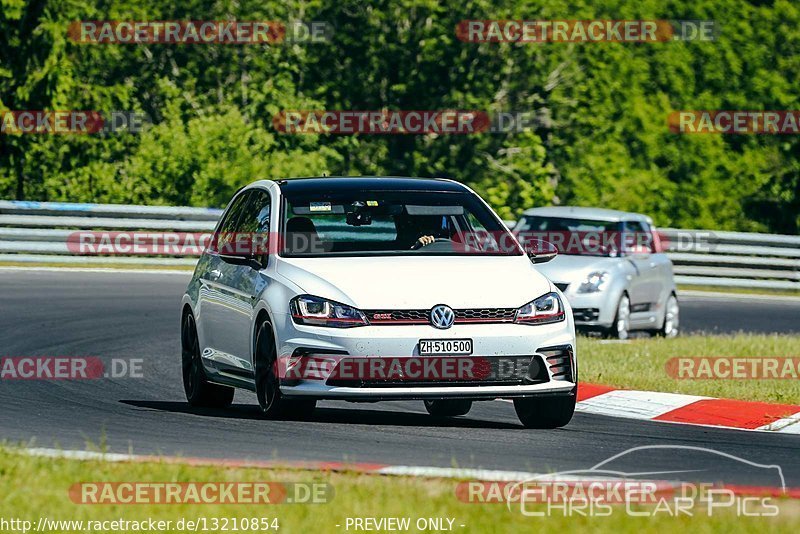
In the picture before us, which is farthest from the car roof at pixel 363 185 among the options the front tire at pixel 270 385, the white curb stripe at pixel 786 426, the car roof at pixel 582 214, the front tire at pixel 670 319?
the front tire at pixel 670 319

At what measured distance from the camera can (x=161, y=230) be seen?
28.7 meters

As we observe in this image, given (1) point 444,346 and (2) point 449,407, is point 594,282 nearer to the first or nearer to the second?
(2) point 449,407

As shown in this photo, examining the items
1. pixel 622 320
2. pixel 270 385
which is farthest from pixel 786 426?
pixel 622 320

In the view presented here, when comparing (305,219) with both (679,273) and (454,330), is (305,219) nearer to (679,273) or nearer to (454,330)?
(454,330)

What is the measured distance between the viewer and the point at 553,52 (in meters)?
45.9

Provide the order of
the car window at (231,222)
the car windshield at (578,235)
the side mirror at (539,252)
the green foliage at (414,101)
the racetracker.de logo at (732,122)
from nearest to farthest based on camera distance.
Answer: the side mirror at (539,252), the car window at (231,222), the car windshield at (578,235), the green foliage at (414,101), the racetracker.de logo at (732,122)

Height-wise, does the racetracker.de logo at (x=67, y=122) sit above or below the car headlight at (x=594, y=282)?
above

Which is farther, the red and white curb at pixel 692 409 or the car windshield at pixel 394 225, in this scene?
the red and white curb at pixel 692 409

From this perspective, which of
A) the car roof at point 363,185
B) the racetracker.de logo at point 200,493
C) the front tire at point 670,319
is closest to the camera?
the racetracker.de logo at point 200,493

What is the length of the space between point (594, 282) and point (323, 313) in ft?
A: 36.7

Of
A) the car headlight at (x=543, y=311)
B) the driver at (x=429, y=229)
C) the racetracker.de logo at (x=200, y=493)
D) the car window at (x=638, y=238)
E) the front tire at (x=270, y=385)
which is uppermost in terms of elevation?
the driver at (x=429, y=229)

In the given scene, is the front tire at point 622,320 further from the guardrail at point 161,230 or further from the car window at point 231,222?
the car window at point 231,222

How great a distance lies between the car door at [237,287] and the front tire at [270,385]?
9.6 inches

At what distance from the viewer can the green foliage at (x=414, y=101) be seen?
35438mm
